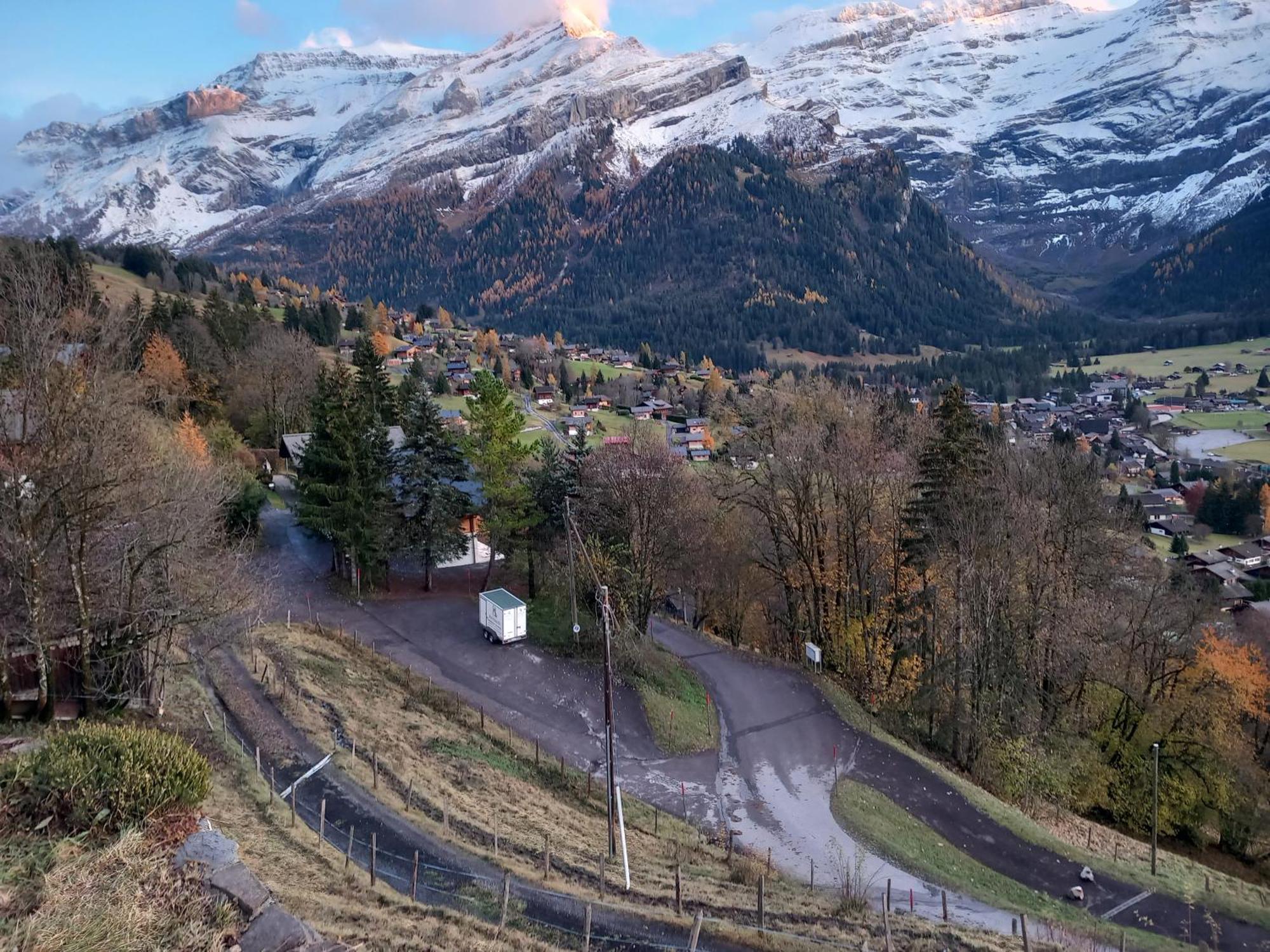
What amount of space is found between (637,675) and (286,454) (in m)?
32.7

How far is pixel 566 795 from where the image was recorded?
69.5 feet

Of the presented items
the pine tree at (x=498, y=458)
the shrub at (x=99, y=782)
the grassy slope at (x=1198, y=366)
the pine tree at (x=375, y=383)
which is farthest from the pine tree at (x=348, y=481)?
the grassy slope at (x=1198, y=366)

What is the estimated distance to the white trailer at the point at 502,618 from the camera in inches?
1214

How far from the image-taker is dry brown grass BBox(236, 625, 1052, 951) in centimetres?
1453

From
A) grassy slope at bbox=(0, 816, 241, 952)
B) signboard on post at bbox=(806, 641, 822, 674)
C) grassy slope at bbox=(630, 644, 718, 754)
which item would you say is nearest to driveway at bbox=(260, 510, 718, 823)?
grassy slope at bbox=(630, 644, 718, 754)

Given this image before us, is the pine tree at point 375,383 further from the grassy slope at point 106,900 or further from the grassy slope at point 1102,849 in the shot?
the grassy slope at point 106,900

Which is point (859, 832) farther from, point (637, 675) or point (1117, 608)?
point (1117, 608)

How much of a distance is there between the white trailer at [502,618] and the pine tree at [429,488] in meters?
4.77

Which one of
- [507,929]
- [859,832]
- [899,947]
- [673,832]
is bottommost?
[859,832]

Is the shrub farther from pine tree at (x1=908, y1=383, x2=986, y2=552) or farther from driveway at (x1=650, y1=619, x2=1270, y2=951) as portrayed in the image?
pine tree at (x1=908, y1=383, x2=986, y2=552)

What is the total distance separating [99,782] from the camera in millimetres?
10938

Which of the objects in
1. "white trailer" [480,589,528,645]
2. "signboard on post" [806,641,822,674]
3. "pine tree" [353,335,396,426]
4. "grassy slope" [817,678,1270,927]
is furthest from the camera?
"pine tree" [353,335,396,426]

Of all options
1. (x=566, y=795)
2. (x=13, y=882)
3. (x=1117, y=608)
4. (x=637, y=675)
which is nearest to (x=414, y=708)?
(x=566, y=795)

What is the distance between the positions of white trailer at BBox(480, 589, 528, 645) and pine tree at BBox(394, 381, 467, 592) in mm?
4772
